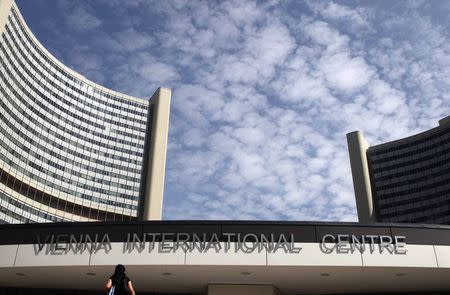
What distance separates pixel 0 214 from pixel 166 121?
6241cm

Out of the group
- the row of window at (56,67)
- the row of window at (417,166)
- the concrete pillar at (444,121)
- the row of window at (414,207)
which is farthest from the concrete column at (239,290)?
the concrete pillar at (444,121)

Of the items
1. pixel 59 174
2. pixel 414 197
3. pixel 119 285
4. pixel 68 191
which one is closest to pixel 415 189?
pixel 414 197

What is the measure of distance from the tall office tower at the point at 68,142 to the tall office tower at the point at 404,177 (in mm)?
68095

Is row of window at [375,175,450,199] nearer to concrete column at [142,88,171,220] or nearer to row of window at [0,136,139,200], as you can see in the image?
concrete column at [142,88,171,220]

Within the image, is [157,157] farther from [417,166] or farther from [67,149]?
[417,166]

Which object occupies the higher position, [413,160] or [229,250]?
[413,160]

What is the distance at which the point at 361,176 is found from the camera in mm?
153750

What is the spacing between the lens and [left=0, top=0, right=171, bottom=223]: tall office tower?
365ft

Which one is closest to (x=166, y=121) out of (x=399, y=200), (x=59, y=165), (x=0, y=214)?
(x=59, y=165)

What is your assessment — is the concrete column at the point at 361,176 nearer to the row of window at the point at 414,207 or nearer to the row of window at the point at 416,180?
the row of window at the point at 416,180

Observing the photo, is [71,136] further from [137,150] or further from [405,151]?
[405,151]

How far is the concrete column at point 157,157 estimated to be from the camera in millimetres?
136375

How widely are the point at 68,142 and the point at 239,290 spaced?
122679mm

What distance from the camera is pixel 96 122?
14450 centimetres
